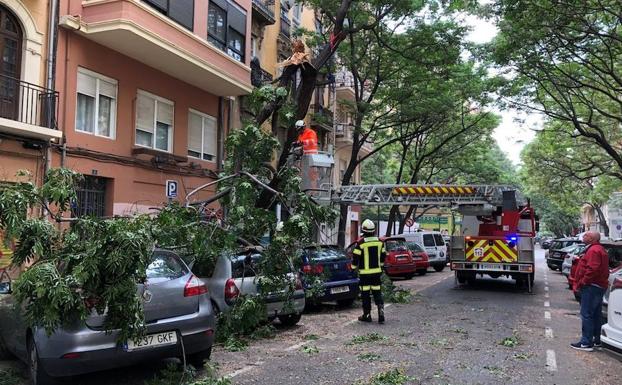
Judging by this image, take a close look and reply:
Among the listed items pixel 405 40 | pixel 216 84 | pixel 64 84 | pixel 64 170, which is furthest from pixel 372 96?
pixel 64 170

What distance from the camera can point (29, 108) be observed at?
12.1 metres

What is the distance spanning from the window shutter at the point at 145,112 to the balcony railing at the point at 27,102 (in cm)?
302

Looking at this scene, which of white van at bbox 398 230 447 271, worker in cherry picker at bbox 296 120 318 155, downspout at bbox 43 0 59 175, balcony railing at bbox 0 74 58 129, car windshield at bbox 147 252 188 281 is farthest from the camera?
white van at bbox 398 230 447 271

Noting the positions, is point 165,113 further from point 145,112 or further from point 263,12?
point 263,12

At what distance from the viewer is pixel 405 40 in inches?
731

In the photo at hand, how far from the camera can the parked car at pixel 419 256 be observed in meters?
22.4

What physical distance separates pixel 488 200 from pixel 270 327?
26.2 feet

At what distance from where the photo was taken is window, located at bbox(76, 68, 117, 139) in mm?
13547

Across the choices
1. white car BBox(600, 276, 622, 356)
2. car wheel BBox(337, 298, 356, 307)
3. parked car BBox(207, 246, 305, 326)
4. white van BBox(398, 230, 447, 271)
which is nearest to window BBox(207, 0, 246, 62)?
car wheel BBox(337, 298, 356, 307)

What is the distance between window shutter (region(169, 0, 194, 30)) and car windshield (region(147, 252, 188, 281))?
1019 centimetres

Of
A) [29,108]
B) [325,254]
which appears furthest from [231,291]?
[29,108]

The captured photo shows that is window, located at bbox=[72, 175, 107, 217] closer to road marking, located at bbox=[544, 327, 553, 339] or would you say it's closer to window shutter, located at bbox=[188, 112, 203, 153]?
window shutter, located at bbox=[188, 112, 203, 153]

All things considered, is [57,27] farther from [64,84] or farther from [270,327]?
[270,327]

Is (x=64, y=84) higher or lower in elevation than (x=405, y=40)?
lower
